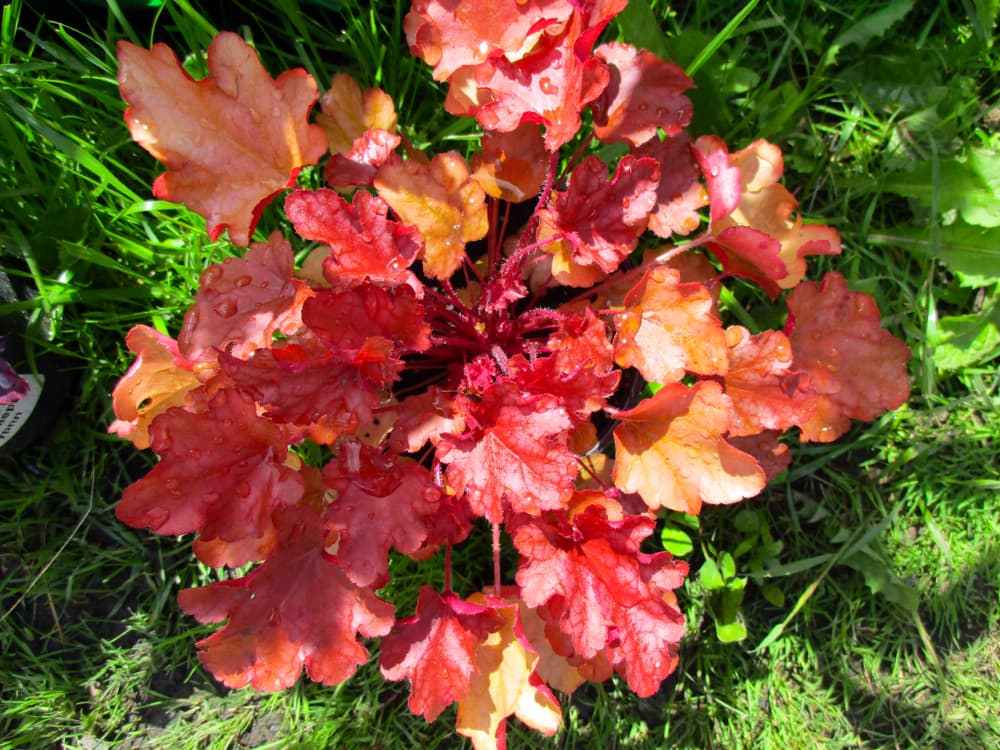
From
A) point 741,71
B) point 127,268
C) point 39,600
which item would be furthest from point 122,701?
point 741,71

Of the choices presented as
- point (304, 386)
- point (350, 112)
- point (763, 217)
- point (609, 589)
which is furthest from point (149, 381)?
point (763, 217)

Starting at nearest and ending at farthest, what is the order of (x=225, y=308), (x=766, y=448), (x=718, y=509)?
(x=225, y=308) → (x=766, y=448) → (x=718, y=509)

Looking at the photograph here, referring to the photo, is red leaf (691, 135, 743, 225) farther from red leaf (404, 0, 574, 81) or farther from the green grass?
the green grass

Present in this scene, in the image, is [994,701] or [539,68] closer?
[539,68]

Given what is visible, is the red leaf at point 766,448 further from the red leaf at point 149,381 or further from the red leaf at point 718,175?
the red leaf at point 149,381

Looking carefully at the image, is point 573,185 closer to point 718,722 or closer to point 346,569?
point 346,569

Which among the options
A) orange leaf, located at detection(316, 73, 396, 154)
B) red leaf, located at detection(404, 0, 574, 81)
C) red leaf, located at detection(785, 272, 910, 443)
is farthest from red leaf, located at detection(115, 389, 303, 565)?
red leaf, located at detection(785, 272, 910, 443)

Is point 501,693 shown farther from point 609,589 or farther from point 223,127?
point 223,127
